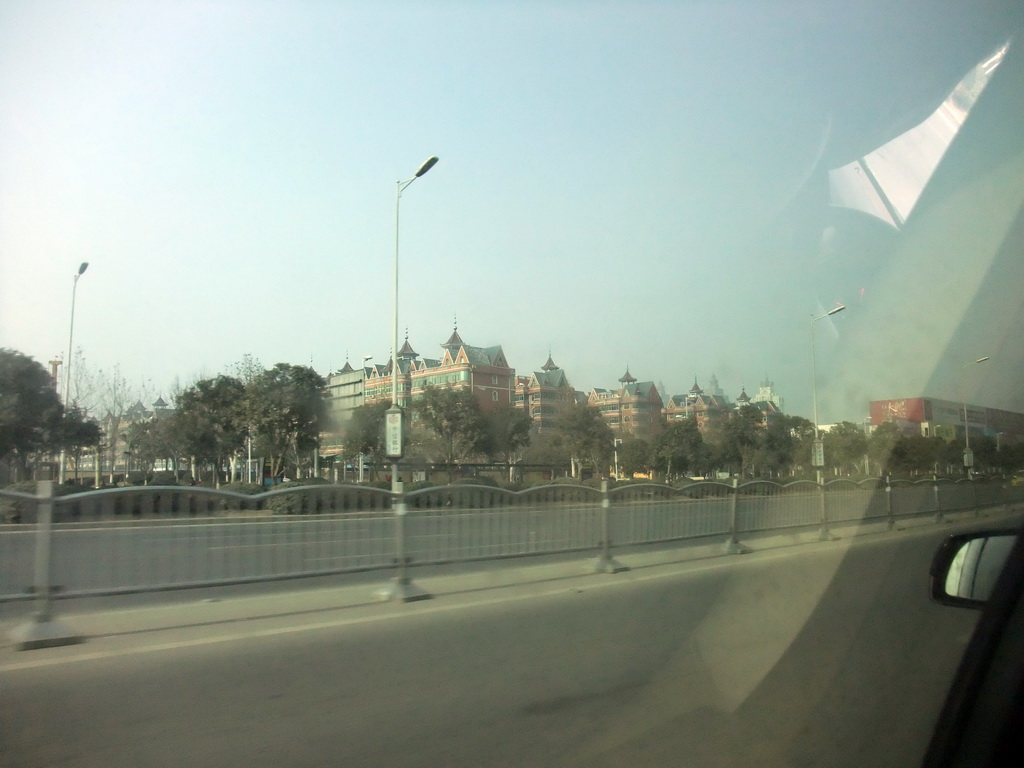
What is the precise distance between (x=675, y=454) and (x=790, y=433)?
4503 mm

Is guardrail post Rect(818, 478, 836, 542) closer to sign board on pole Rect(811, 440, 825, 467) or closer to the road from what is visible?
sign board on pole Rect(811, 440, 825, 467)

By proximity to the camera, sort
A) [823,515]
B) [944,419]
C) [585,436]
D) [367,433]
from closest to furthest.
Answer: [823,515], [944,419], [367,433], [585,436]

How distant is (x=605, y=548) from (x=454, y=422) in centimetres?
2471

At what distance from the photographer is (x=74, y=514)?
7363mm

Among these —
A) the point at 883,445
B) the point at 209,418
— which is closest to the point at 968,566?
the point at 883,445

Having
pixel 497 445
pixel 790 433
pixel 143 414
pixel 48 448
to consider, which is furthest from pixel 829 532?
pixel 143 414

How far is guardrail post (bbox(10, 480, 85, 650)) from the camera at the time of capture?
6598 mm

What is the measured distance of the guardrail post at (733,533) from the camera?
44.2 ft

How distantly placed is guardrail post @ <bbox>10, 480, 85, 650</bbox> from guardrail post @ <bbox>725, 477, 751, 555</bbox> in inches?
403

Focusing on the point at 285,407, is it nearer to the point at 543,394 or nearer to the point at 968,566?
the point at 543,394

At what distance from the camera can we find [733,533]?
1368cm

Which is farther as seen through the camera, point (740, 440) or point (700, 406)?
point (700, 406)

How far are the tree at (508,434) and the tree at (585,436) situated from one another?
1987 millimetres

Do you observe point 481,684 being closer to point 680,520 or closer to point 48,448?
point 680,520
